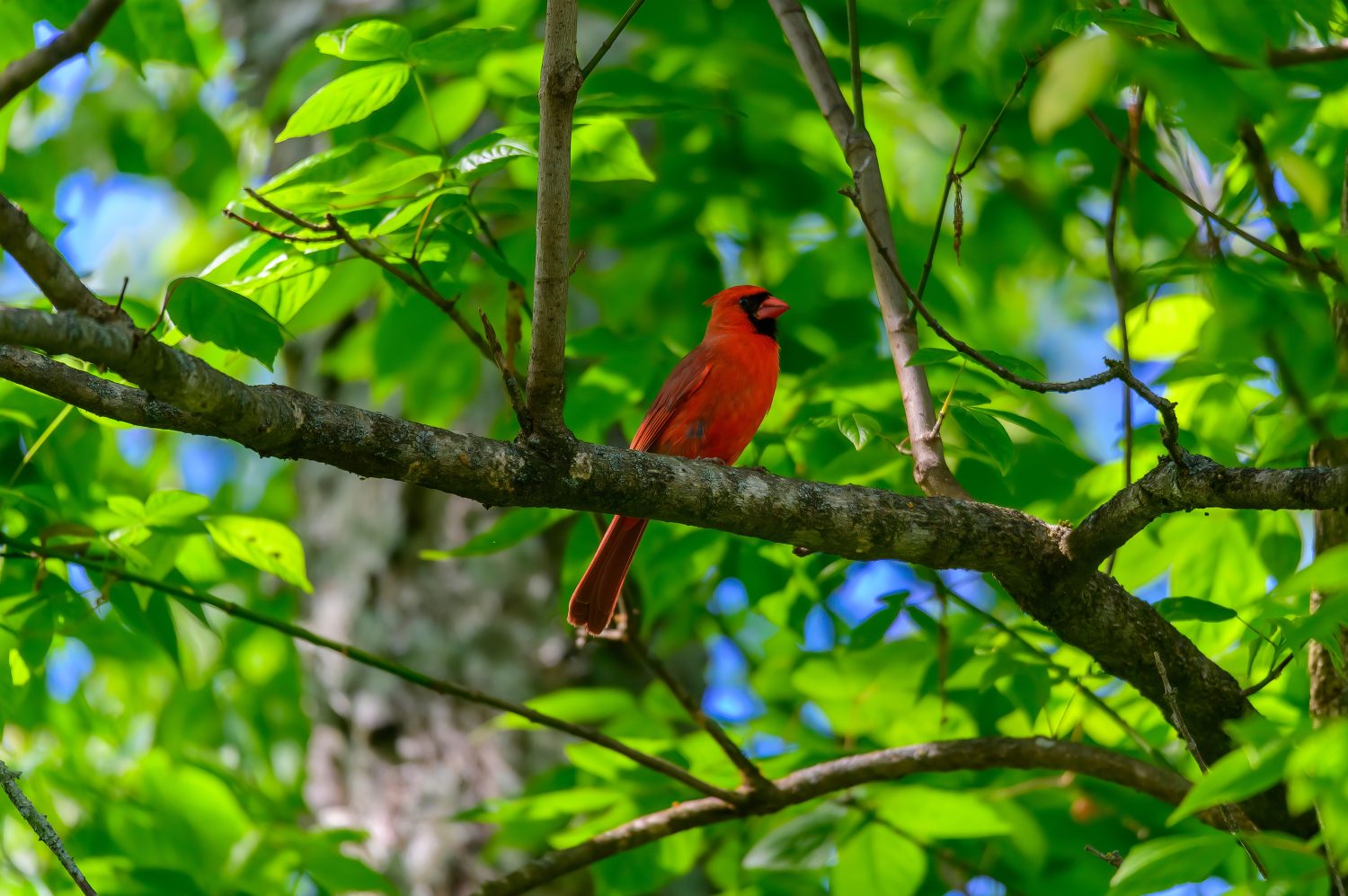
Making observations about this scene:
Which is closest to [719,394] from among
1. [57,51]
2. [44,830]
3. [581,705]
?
[581,705]

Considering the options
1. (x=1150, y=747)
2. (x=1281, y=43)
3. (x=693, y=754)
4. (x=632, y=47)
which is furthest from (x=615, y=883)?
(x=632, y=47)

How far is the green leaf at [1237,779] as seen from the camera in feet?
4.26

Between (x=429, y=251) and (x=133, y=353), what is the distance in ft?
3.56

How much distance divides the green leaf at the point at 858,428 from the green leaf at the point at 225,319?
3.66ft

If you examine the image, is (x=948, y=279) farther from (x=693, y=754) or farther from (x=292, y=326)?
(x=292, y=326)

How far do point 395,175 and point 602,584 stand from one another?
1.35 metres

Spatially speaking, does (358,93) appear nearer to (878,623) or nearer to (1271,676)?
(878,623)

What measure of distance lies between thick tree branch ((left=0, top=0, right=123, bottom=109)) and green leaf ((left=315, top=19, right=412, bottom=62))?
83 cm

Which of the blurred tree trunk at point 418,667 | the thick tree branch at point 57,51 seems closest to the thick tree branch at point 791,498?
the thick tree branch at point 57,51

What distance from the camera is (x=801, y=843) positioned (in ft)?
10.3

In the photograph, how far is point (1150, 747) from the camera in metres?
3.07

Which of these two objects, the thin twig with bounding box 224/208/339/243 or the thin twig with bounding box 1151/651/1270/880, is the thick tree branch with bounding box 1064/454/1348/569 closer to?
the thin twig with bounding box 1151/651/1270/880

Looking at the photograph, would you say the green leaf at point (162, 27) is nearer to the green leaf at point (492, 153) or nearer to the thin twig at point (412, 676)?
the green leaf at point (492, 153)

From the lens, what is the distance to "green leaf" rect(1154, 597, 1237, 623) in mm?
2500
